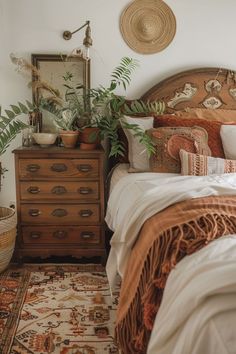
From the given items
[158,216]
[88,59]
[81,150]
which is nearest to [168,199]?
[158,216]

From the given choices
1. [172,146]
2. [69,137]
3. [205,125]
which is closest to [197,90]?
[205,125]

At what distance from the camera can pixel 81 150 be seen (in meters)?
2.47

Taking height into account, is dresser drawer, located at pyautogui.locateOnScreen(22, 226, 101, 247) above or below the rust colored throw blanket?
below

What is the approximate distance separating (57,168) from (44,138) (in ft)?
0.92

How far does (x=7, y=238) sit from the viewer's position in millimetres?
2361

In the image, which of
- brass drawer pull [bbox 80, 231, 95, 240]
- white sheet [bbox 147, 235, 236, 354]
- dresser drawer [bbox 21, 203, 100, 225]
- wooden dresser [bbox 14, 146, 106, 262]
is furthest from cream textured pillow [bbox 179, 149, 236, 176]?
white sheet [bbox 147, 235, 236, 354]

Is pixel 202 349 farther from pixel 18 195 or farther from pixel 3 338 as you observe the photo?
pixel 18 195

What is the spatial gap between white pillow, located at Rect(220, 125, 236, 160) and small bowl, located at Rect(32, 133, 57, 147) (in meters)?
1.25

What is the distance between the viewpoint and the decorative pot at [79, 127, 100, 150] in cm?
252

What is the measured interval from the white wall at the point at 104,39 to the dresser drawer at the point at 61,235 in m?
0.59

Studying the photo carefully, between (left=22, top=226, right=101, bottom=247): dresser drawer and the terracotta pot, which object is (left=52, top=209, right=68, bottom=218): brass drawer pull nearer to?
(left=22, top=226, right=101, bottom=247): dresser drawer

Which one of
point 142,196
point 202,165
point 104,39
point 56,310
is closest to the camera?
point 142,196

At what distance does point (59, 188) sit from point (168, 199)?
1189 millimetres

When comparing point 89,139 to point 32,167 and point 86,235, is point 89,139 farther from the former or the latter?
point 86,235
